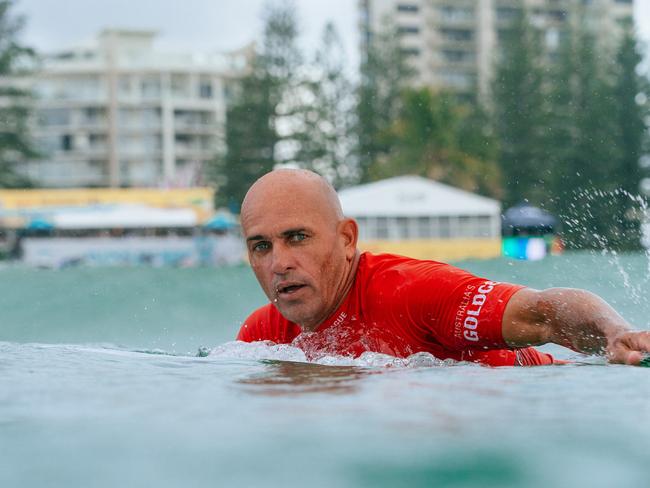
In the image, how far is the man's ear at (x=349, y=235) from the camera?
3.31 meters

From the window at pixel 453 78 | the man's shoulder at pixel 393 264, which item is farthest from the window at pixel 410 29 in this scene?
the man's shoulder at pixel 393 264

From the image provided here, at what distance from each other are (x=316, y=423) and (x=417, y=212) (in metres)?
27.9

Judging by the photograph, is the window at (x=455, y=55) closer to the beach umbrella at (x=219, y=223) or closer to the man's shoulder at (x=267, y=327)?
the beach umbrella at (x=219, y=223)

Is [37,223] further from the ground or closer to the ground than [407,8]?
closer to the ground

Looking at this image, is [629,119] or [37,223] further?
[629,119]

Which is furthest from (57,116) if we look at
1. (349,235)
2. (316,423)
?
(316,423)

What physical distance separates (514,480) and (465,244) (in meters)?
28.5

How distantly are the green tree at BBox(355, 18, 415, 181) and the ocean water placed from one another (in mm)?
36121

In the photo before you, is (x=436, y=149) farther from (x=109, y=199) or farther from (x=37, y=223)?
(x=37, y=223)

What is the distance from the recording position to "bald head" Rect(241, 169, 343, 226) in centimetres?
322

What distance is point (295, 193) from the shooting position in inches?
127

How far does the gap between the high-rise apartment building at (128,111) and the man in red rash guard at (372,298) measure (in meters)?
62.3

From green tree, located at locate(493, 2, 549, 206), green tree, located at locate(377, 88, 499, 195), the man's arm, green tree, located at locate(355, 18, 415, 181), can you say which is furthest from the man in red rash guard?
green tree, located at locate(355, 18, 415, 181)

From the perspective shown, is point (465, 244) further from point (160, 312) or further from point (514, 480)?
point (514, 480)
